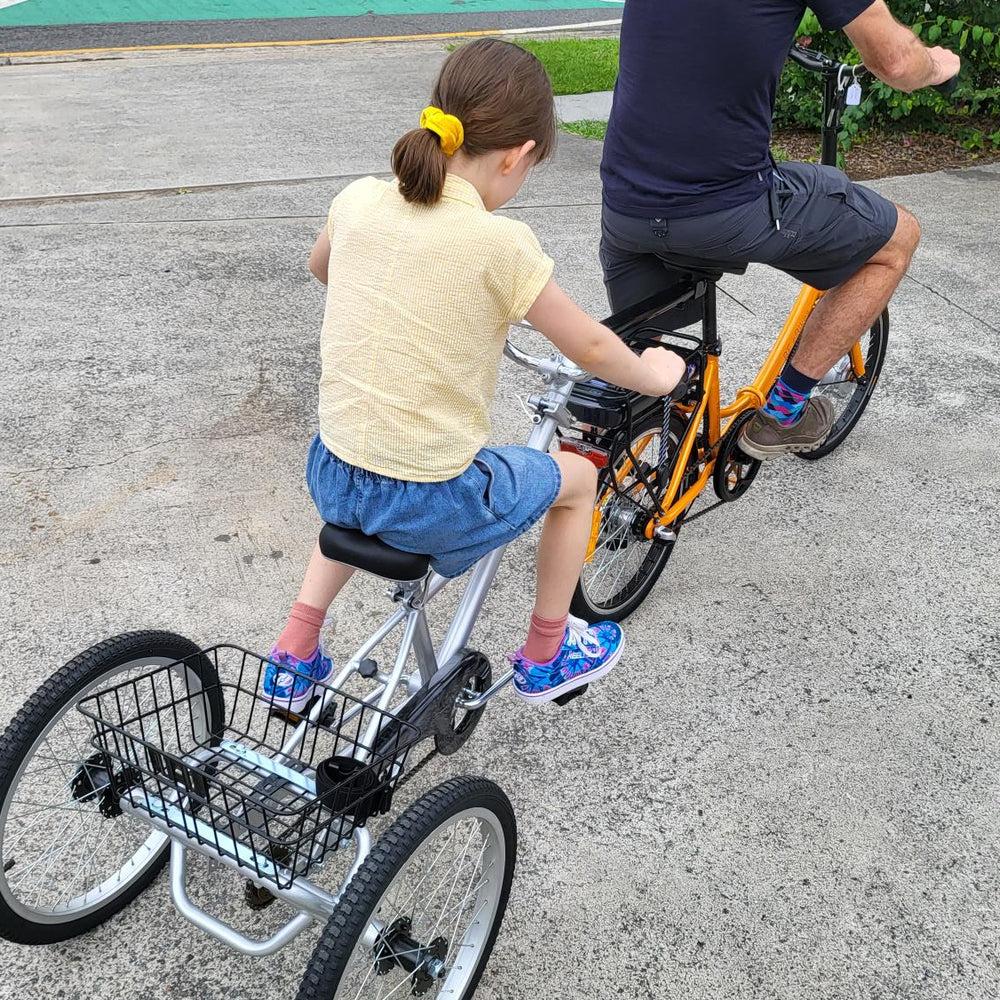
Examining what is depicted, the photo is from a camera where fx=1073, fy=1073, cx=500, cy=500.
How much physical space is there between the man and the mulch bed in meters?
Answer: 4.42

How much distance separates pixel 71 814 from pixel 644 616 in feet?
5.84

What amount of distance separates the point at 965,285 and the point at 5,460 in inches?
186

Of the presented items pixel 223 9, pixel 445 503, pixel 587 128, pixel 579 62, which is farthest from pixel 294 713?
pixel 223 9

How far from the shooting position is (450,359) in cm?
204

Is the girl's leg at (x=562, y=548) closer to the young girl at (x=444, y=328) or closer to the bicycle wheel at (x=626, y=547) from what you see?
the young girl at (x=444, y=328)

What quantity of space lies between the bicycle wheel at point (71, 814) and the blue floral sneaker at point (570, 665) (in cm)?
73

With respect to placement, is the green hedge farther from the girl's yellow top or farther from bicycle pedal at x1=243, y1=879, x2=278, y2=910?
bicycle pedal at x1=243, y1=879, x2=278, y2=910

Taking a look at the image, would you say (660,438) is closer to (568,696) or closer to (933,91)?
(568,696)

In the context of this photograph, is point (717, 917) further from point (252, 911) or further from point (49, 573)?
point (49, 573)

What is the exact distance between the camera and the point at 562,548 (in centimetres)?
247

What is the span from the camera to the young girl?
1.96 meters

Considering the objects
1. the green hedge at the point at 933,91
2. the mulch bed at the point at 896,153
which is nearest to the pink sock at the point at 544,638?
the green hedge at the point at 933,91

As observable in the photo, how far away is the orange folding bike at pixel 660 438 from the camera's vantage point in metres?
2.89

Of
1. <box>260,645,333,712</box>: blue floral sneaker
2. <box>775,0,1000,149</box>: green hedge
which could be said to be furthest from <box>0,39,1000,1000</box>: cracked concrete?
<box>775,0,1000,149</box>: green hedge
